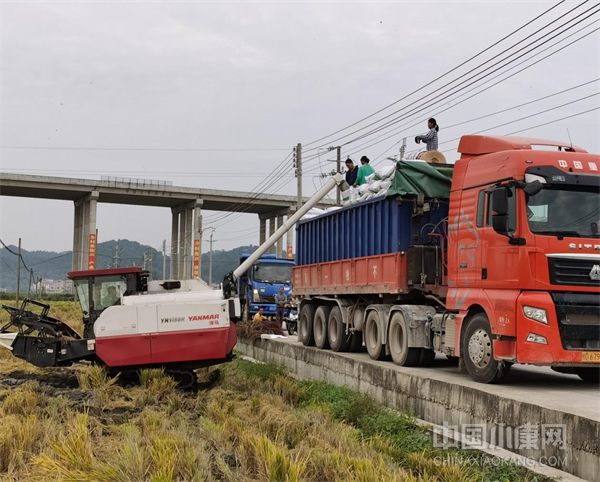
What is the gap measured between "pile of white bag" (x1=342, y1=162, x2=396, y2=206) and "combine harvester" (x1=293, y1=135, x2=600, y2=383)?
0.21 meters

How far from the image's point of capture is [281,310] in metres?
26.9

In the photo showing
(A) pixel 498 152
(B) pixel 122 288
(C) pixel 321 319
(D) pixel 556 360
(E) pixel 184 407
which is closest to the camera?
(D) pixel 556 360

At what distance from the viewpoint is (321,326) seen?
16.5m

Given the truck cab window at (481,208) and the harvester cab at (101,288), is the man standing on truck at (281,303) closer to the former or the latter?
the harvester cab at (101,288)

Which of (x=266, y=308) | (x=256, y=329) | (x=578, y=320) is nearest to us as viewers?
(x=578, y=320)

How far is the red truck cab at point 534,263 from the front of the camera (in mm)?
8703

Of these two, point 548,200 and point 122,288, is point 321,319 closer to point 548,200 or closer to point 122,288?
point 122,288

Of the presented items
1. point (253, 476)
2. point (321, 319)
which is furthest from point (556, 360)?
point (321, 319)

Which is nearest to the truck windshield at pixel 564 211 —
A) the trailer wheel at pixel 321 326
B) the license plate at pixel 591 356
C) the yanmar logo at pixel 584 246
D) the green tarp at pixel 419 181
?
the yanmar logo at pixel 584 246

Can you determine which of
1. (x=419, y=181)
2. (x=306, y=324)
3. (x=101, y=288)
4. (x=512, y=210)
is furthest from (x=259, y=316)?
(x=512, y=210)

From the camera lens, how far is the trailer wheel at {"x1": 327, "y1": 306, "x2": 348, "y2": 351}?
49.6 feet

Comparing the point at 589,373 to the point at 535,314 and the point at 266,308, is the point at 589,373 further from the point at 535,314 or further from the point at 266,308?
the point at 266,308

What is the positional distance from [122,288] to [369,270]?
4.85 m

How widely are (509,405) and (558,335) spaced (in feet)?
5.08
